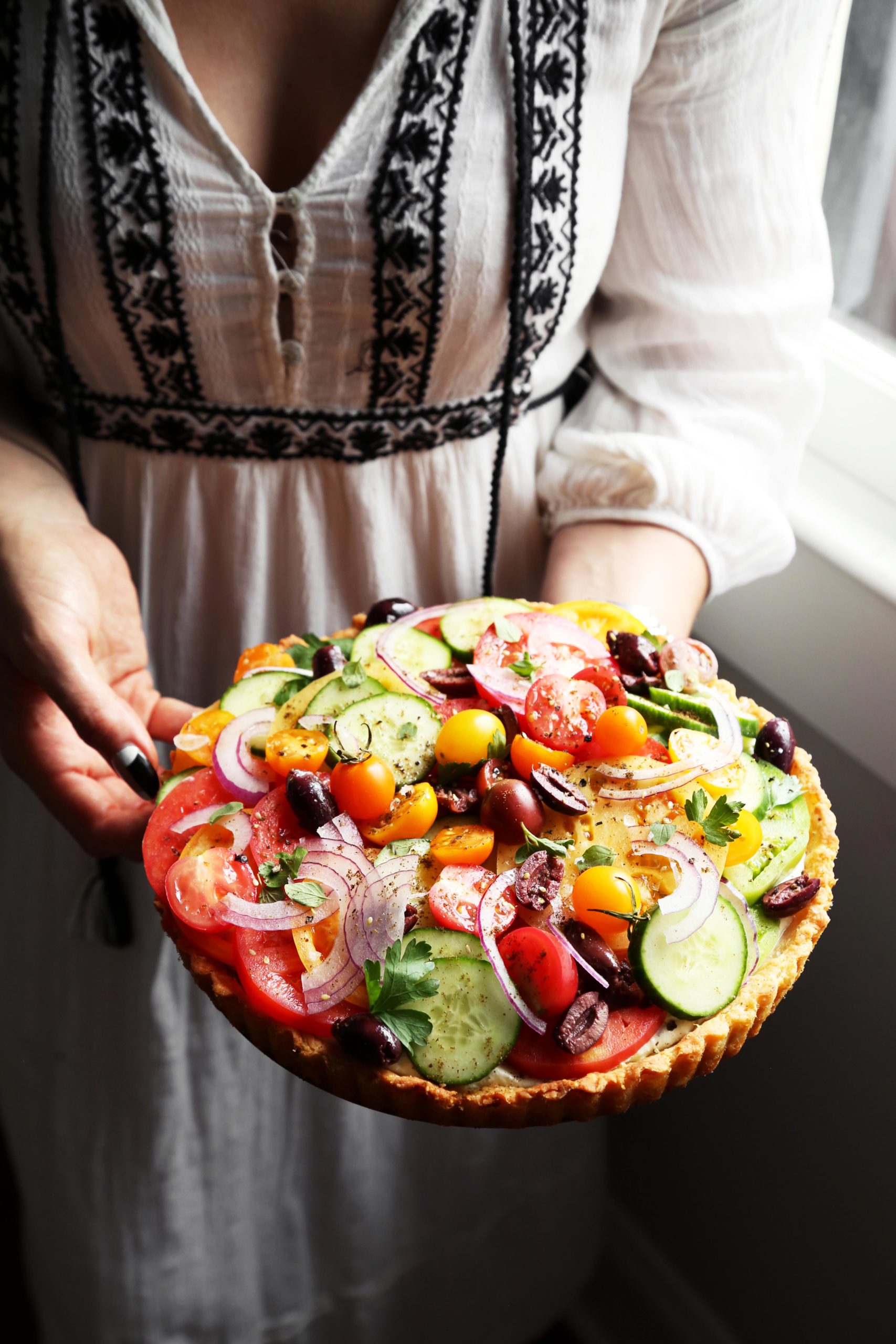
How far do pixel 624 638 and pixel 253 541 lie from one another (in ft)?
1.94

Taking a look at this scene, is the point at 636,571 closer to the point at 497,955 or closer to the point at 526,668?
the point at 526,668

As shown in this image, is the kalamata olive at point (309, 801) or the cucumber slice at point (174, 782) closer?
the kalamata olive at point (309, 801)

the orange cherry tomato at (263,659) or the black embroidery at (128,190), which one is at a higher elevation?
the black embroidery at (128,190)

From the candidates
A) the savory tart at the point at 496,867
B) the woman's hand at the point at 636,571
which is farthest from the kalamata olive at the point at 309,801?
the woman's hand at the point at 636,571

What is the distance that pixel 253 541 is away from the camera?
1565 millimetres

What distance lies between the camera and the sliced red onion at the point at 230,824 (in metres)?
1.12

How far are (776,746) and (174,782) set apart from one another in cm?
67

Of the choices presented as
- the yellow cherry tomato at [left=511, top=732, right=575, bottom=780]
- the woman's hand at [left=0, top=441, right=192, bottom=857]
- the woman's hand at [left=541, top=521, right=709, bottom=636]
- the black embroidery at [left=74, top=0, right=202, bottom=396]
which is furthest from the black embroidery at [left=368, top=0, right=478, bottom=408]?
the yellow cherry tomato at [left=511, top=732, right=575, bottom=780]

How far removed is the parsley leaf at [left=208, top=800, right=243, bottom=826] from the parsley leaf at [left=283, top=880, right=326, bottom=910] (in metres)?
0.12

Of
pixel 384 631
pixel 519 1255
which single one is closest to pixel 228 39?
pixel 384 631

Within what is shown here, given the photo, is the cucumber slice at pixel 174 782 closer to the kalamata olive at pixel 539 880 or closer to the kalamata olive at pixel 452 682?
the kalamata olive at pixel 452 682

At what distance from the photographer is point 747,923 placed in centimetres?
106

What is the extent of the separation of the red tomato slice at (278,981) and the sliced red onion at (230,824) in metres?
0.10

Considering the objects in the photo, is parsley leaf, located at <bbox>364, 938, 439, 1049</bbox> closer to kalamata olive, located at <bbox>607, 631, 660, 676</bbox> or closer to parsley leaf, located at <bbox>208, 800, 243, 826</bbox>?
parsley leaf, located at <bbox>208, 800, 243, 826</bbox>
